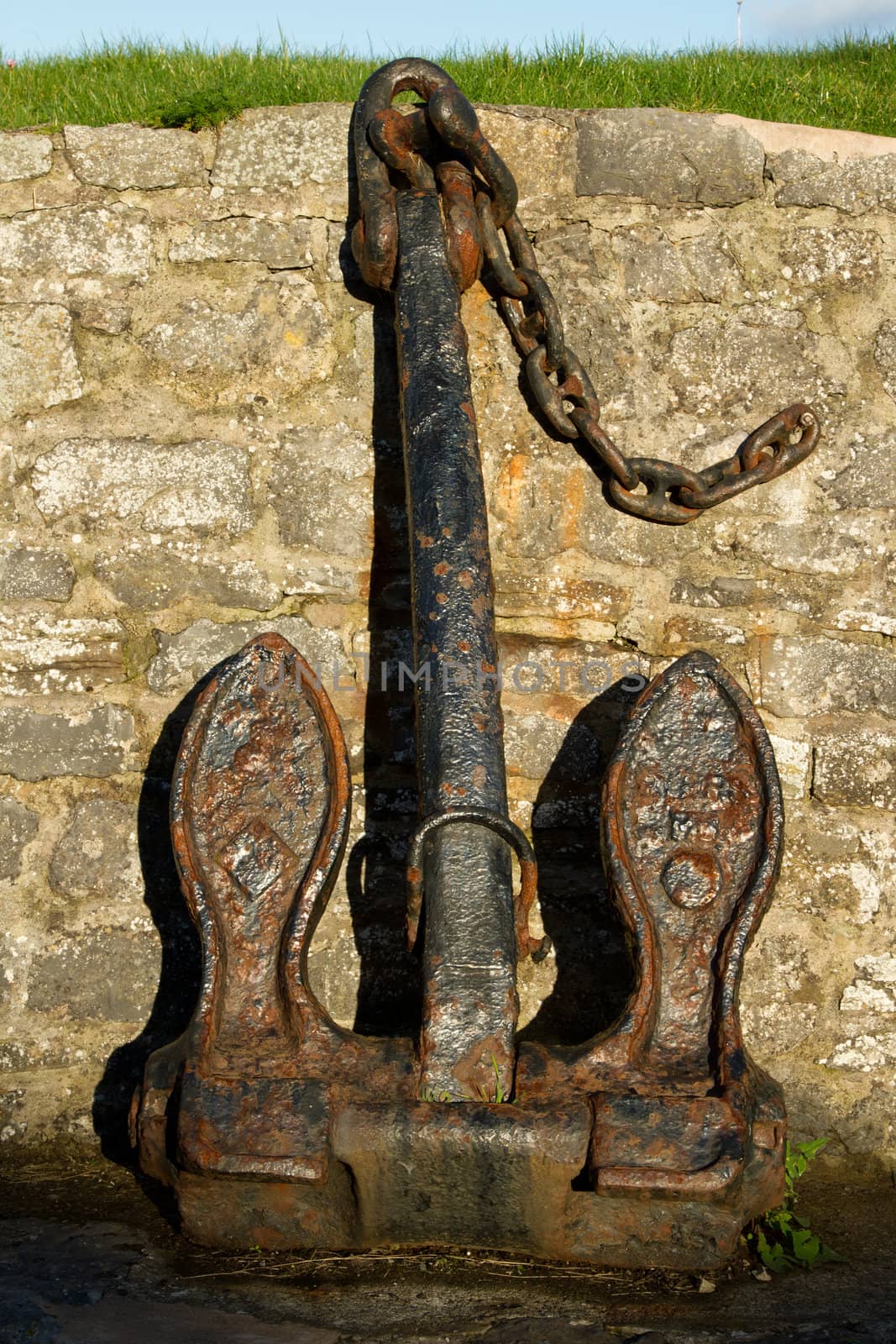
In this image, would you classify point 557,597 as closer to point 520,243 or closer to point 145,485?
point 520,243

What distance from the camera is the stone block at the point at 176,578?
2586 mm

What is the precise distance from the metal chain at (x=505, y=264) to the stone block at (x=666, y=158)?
295mm

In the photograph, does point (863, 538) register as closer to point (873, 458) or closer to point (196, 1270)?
point (873, 458)

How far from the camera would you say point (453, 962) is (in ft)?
6.16

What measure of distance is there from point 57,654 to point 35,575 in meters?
0.18

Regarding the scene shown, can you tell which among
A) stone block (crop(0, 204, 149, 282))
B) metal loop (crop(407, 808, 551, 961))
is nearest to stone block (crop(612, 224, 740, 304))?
stone block (crop(0, 204, 149, 282))

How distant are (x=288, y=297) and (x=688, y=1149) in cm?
195

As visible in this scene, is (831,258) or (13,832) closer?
(13,832)

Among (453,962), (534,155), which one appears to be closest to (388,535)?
(534,155)

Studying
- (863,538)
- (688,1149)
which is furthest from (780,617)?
(688,1149)

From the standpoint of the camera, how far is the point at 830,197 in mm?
2791

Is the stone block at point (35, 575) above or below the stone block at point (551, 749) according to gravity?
above

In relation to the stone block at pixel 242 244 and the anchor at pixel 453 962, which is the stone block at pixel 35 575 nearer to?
the anchor at pixel 453 962

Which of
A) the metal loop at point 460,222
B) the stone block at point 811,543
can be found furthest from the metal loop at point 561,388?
the stone block at point 811,543
